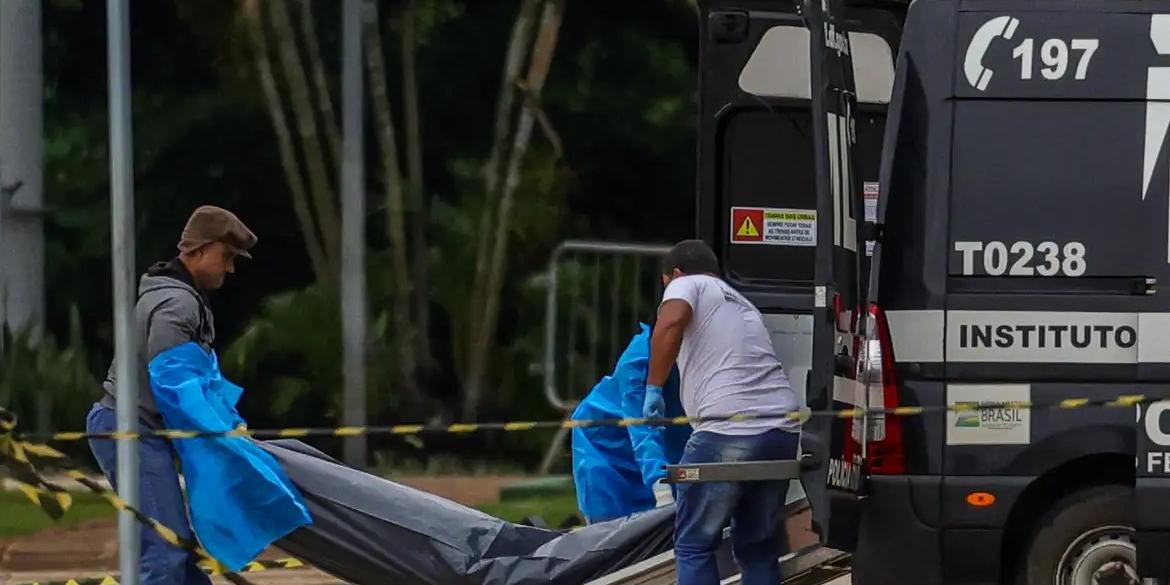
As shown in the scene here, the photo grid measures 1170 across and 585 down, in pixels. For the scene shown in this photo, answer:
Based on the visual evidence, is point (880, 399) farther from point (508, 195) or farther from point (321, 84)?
point (321, 84)

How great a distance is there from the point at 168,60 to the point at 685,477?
5772 mm

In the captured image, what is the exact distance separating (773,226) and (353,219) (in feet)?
11.3

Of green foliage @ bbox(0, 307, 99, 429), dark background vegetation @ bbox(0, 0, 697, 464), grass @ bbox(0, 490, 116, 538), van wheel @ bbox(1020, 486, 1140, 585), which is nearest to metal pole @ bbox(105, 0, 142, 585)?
van wheel @ bbox(1020, 486, 1140, 585)

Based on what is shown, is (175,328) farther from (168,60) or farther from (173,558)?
(168,60)

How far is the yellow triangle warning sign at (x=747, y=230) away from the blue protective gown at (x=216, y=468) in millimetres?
2689

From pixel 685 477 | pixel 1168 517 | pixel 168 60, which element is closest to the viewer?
pixel 1168 517

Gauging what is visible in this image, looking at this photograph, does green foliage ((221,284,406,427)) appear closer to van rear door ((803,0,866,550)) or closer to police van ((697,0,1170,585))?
van rear door ((803,0,866,550))

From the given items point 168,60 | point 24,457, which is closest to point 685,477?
point 24,457

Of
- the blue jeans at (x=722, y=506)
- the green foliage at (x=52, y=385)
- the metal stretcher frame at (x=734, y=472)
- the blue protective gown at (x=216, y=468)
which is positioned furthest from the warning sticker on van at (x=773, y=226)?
the green foliage at (x=52, y=385)

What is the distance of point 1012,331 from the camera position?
691 centimetres

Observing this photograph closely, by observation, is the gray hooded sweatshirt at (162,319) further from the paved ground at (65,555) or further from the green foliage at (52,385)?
the green foliage at (52,385)


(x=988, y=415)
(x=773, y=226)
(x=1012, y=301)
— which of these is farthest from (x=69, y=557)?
(x=1012, y=301)

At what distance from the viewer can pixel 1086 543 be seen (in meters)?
6.96

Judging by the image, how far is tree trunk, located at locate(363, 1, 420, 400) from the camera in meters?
12.1
